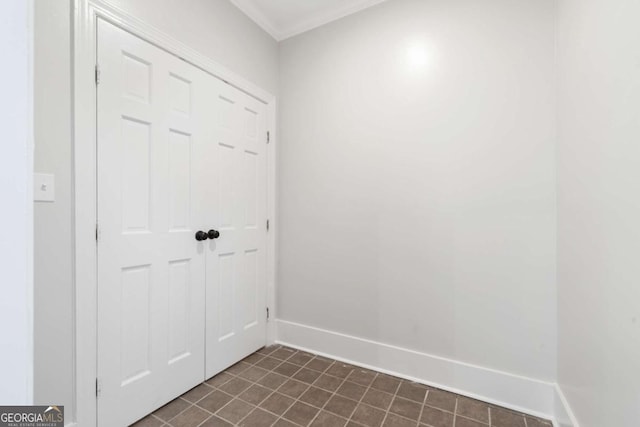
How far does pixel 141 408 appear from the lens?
1.56m

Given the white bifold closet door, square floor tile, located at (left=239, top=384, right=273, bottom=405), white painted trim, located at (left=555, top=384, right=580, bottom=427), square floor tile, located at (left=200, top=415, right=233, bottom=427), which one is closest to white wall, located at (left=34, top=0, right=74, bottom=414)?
the white bifold closet door

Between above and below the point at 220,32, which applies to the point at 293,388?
below

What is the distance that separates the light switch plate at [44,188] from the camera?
3.86ft

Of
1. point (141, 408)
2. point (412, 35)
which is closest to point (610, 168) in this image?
point (412, 35)

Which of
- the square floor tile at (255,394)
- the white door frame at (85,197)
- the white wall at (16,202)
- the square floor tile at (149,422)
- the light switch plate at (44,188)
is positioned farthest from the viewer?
the square floor tile at (255,394)

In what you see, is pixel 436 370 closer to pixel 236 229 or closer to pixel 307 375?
pixel 307 375

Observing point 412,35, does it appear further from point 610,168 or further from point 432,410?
point 432,410

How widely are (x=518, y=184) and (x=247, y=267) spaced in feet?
6.55

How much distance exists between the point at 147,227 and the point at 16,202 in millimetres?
1212

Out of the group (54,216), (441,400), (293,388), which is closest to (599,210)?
(441,400)

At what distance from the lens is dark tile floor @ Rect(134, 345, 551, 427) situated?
1562 millimetres

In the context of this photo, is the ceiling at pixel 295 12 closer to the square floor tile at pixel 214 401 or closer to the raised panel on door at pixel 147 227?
the raised panel on door at pixel 147 227

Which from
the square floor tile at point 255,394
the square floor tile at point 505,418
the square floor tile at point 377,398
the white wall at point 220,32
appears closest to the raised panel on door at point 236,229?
the white wall at point 220,32

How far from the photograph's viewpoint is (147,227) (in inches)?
62.8
